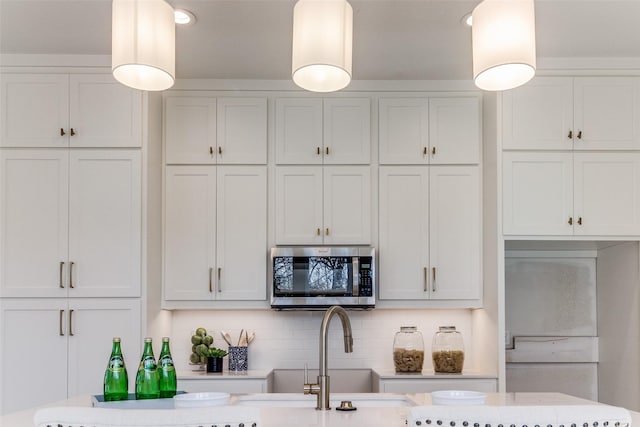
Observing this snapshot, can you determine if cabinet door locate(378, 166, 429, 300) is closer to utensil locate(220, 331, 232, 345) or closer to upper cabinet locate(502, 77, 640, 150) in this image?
upper cabinet locate(502, 77, 640, 150)

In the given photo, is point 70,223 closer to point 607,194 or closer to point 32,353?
point 32,353

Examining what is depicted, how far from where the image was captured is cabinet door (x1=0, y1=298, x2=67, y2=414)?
3832 mm

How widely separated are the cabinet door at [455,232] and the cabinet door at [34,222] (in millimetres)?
2127

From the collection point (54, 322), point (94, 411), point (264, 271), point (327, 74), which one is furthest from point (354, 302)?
point (94, 411)

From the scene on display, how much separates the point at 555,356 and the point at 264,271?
1932 mm

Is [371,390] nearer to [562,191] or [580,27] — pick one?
[562,191]

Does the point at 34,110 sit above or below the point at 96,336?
above

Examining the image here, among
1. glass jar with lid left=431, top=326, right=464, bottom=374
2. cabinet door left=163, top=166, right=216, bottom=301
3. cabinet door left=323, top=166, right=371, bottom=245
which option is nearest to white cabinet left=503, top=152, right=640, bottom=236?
glass jar with lid left=431, top=326, right=464, bottom=374

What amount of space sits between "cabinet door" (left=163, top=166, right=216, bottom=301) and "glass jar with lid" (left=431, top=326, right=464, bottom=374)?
1.39 metres

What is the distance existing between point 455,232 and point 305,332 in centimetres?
116

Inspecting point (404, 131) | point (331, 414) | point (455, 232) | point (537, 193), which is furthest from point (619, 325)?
point (331, 414)

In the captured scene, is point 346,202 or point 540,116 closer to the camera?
point 540,116

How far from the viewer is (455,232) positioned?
427 centimetres

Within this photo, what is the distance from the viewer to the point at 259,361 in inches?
179
